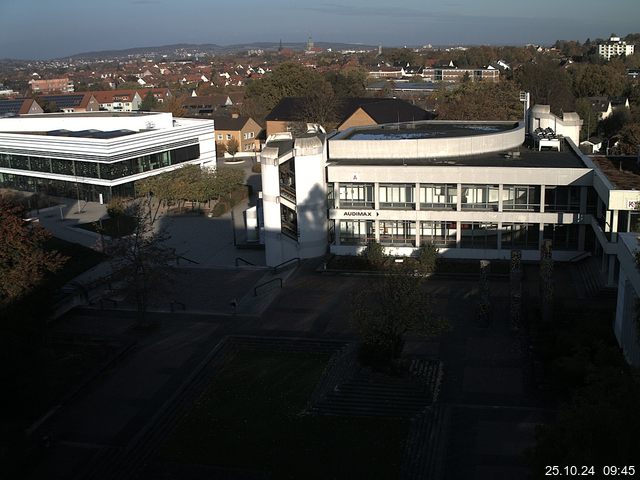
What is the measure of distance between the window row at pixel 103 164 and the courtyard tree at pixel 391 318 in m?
34.3

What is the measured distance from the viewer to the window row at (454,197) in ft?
107

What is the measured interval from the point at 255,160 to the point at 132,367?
47.9 m

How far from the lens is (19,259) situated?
24453 mm

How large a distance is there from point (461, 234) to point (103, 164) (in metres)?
28.9

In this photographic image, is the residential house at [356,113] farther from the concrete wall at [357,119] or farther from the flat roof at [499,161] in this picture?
the flat roof at [499,161]

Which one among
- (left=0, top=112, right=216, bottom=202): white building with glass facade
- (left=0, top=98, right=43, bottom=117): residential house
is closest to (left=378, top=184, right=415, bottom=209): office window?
(left=0, top=112, right=216, bottom=202): white building with glass facade

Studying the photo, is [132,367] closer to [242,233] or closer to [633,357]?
[633,357]

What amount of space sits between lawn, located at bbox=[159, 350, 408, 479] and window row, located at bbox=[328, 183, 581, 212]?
13.6m

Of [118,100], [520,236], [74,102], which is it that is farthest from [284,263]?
[118,100]

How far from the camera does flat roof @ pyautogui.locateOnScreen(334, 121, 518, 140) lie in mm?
38312

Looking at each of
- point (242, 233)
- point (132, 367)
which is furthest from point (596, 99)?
point (132, 367)

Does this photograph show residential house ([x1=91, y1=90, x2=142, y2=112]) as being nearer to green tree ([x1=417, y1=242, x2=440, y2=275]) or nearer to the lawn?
green tree ([x1=417, y1=242, x2=440, y2=275])

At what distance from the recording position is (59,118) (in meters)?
62.7

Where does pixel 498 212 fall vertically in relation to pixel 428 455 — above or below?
above
